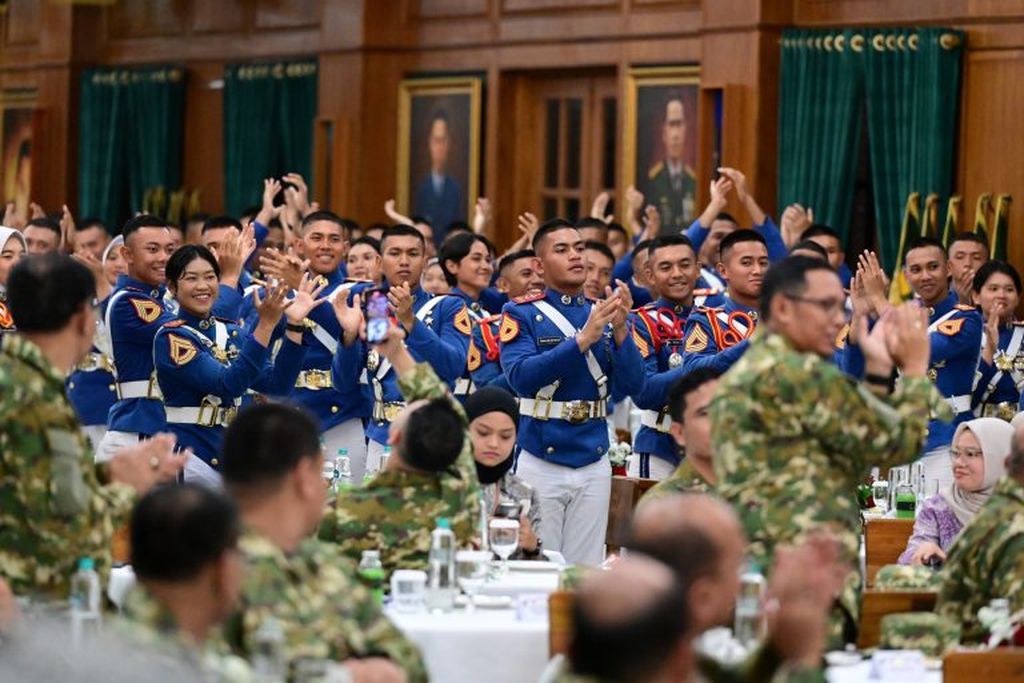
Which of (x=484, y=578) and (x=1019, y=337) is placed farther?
(x=1019, y=337)

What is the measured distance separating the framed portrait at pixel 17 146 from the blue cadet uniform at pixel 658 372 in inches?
467

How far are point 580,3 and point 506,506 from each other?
9.03 metres

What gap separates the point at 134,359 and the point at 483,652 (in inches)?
149

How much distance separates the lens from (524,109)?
658 inches

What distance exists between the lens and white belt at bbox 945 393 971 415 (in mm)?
10477

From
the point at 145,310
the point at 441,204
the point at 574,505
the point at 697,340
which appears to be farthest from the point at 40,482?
the point at 441,204

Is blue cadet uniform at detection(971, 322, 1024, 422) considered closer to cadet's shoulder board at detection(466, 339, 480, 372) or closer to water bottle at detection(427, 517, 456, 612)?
cadet's shoulder board at detection(466, 339, 480, 372)

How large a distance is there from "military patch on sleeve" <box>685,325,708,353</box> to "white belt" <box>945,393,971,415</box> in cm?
171

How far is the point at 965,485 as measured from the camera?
771 centimetres

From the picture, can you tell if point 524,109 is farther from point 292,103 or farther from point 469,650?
point 469,650

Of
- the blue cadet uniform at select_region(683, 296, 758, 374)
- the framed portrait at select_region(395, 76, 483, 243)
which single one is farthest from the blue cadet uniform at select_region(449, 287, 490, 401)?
the framed portrait at select_region(395, 76, 483, 243)

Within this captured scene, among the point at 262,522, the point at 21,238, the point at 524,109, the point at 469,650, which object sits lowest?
the point at 469,650

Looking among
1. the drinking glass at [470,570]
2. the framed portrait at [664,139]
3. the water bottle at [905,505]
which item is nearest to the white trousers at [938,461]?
the water bottle at [905,505]

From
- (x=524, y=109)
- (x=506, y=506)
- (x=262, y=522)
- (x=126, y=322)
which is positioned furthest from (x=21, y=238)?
(x=524, y=109)
